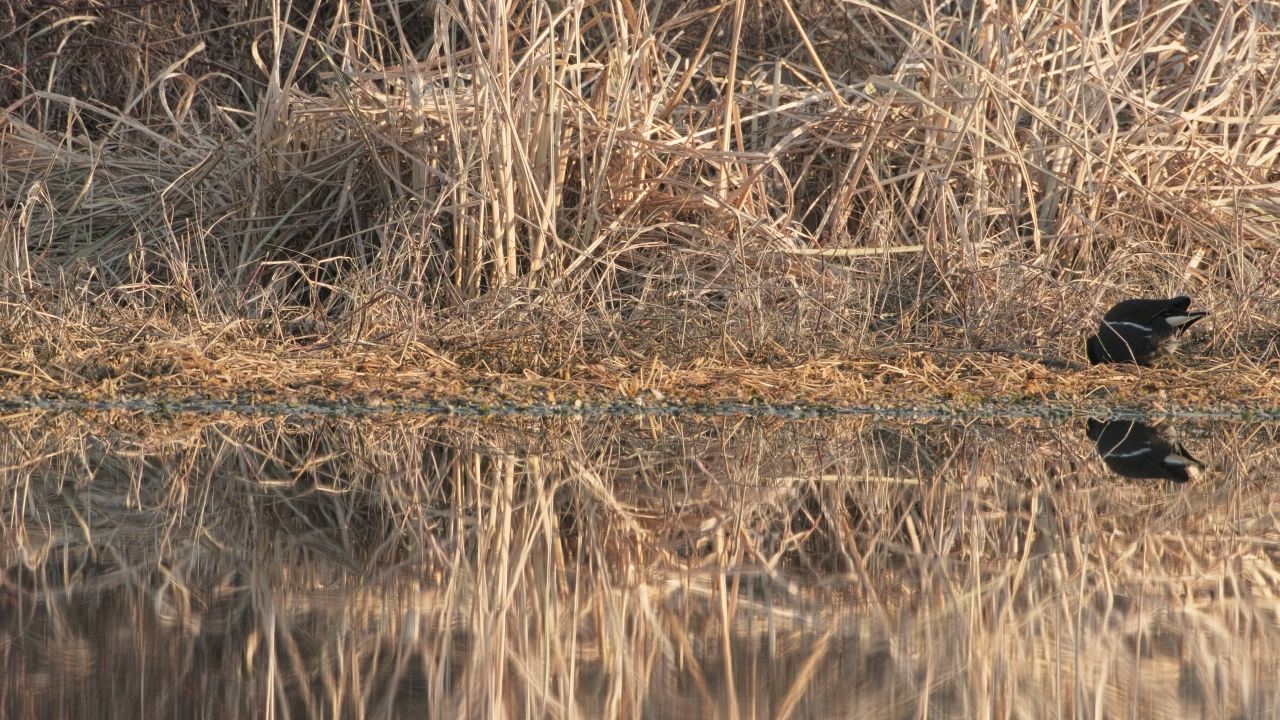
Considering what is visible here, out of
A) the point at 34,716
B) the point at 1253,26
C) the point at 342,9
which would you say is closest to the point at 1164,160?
the point at 1253,26

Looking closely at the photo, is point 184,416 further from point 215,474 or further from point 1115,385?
point 1115,385

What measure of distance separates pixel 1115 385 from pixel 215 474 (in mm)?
3179

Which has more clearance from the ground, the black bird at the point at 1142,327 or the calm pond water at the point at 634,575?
the calm pond water at the point at 634,575

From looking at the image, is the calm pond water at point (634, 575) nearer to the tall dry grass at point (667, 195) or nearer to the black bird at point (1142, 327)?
the black bird at point (1142, 327)

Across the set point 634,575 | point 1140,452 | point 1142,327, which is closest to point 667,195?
point 1142,327

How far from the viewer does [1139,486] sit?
3.76 meters

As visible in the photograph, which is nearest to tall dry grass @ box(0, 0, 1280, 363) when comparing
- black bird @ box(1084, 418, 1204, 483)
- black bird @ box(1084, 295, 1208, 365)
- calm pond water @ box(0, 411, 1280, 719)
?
black bird @ box(1084, 295, 1208, 365)

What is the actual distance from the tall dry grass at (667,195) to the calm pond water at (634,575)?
1821 millimetres

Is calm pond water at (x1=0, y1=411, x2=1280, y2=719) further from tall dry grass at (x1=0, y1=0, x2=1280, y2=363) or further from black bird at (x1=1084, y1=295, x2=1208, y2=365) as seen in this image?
tall dry grass at (x1=0, y1=0, x2=1280, y2=363)

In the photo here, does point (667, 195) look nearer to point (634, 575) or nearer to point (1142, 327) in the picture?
point (1142, 327)

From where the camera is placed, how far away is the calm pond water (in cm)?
218

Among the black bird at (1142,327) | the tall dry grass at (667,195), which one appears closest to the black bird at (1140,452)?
the black bird at (1142,327)

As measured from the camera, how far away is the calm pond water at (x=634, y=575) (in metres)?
2.18

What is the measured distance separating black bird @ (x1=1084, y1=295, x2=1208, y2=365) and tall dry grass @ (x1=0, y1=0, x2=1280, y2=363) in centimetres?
33
